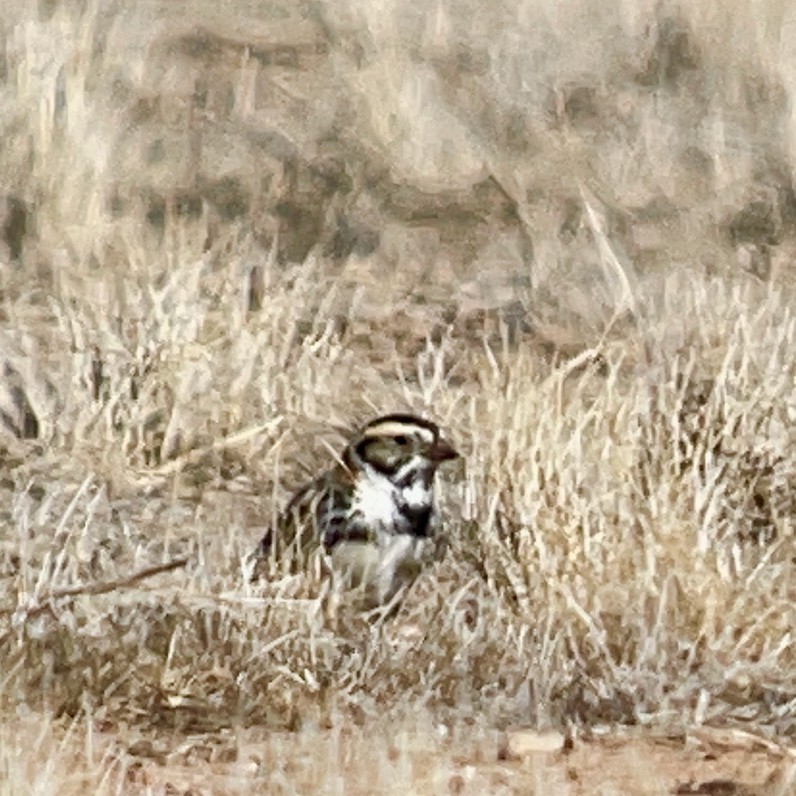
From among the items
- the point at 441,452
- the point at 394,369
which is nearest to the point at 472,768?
the point at 441,452

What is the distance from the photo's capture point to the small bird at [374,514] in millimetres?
6988

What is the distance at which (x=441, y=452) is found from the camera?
7355 millimetres

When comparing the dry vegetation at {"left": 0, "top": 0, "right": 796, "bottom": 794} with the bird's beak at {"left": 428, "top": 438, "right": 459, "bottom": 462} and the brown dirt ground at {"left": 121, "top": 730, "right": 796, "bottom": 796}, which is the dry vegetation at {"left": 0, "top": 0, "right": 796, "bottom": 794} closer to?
the brown dirt ground at {"left": 121, "top": 730, "right": 796, "bottom": 796}

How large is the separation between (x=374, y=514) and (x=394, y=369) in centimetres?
198

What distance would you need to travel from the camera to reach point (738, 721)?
6.57 metres

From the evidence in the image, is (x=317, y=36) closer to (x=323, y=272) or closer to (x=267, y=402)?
(x=323, y=272)

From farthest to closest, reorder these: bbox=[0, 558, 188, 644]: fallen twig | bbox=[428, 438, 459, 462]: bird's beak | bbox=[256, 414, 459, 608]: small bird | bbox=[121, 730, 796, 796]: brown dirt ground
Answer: bbox=[428, 438, 459, 462]: bird's beak
bbox=[256, 414, 459, 608]: small bird
bbox=[0, 558, 188, 644]: fallen twig
bbox=[121, 730, 796, 796]: brown dirt ground

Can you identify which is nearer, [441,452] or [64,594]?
[64,594]

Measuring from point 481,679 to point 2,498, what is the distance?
6.00 feet

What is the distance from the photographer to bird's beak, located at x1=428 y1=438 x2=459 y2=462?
288 inches

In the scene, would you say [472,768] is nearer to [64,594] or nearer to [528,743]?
[528,743]

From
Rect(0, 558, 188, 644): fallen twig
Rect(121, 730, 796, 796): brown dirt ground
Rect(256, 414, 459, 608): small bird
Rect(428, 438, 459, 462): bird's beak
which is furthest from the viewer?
Rect(428, 438, 459, 462): bird's beak

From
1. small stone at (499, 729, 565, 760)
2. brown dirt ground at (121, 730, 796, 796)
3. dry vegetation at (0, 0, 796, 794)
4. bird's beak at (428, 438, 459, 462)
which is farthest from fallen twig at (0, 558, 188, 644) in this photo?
bird's beak at (428, 438, 459, 462)

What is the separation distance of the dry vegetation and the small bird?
12 centimetres
